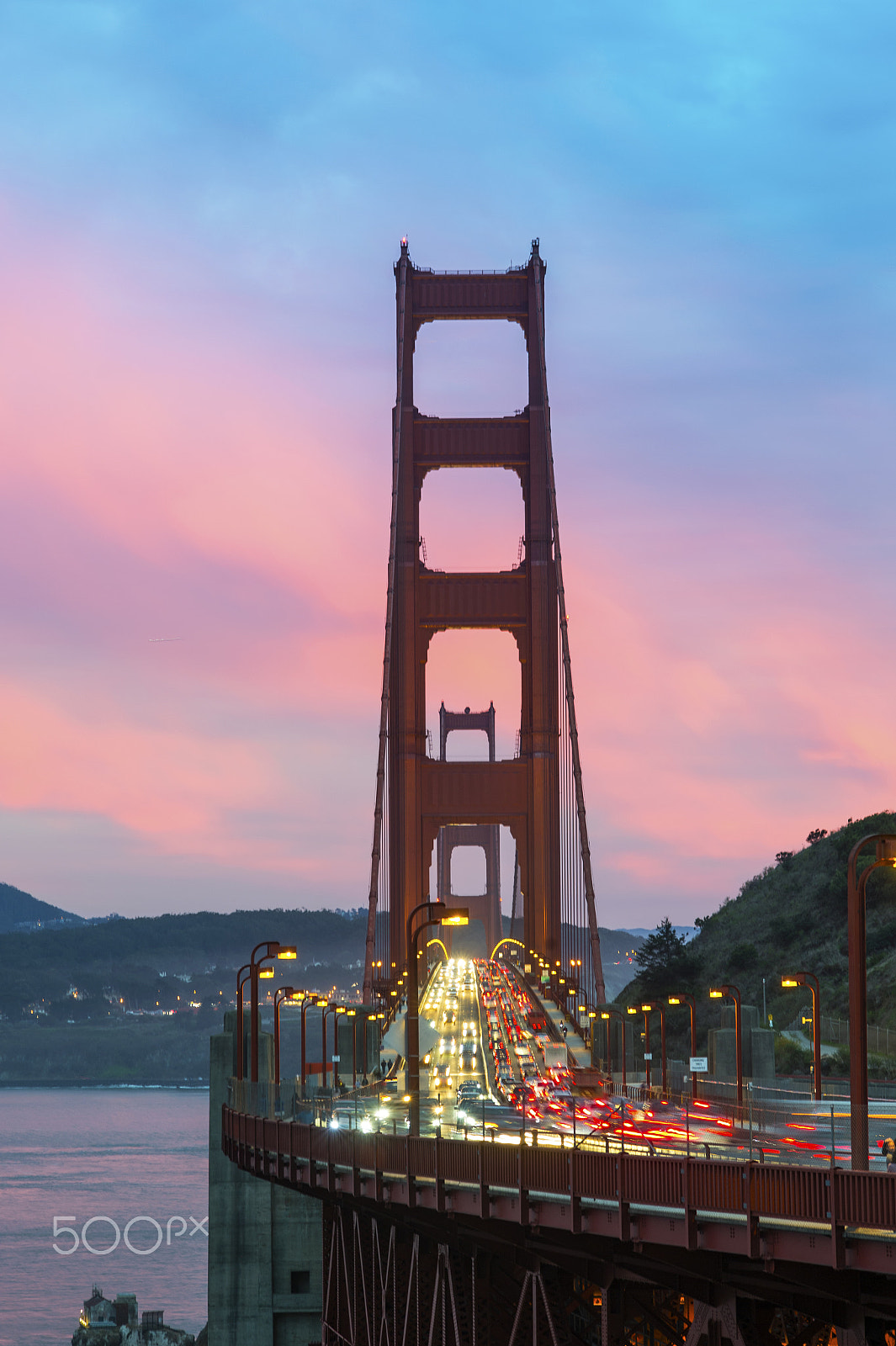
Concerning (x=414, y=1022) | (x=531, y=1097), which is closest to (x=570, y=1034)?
(x=531, y=1097)

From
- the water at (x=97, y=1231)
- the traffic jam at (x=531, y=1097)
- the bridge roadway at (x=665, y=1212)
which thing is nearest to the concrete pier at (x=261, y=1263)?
the traffic jam at (x=531, y=1097)

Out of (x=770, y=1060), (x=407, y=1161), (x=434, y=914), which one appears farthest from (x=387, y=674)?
(x=407, y=1161)

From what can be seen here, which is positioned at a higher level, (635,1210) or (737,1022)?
(737,1022)

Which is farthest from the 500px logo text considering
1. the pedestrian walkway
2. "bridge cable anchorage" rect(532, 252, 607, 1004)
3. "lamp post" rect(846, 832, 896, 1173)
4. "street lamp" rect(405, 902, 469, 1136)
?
"lamp post" rect(846, 832, 896, 1173)

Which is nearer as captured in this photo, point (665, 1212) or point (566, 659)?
point (665, 1212)

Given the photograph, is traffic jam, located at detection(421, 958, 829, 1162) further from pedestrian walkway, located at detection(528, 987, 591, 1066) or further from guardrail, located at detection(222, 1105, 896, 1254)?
guardrail, located at detection(222, 1105, 896, 1254)

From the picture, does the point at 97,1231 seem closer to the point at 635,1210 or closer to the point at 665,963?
the point at 665,963

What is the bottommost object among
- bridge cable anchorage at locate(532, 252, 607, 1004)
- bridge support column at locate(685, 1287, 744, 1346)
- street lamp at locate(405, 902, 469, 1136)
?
bridge support column at locate(685, 1287, 744, 1346)
